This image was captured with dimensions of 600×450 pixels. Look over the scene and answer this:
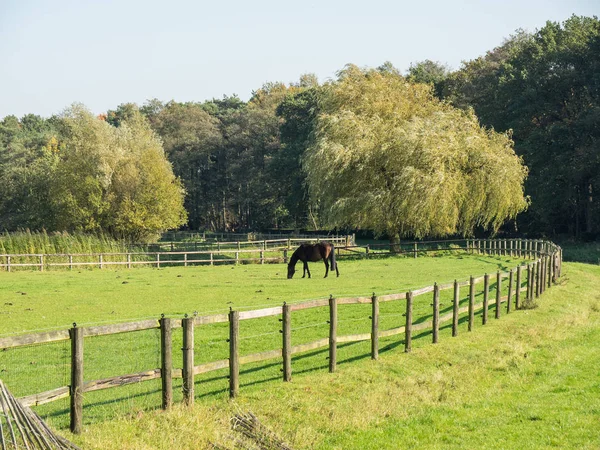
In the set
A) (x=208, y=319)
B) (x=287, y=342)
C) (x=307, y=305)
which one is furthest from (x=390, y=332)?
(x=208, y=319)

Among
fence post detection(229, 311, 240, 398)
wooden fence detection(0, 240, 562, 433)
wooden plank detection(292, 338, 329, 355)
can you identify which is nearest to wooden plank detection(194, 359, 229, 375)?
wooden fence detection(0, 240, 562, 433)

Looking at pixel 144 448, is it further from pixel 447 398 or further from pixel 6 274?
pixel 6 274

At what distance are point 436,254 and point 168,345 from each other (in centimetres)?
3604

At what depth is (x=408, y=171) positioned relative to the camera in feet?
133

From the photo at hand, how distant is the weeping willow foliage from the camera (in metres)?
41.1

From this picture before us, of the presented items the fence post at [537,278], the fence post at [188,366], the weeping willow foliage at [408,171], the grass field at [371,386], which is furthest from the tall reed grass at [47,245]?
the fence post at [188,366]

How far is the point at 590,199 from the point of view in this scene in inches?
2267

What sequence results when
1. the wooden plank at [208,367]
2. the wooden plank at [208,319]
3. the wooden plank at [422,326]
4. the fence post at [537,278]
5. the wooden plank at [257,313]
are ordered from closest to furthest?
the wooden plank at [208,319], the wooden plank at [208,367], the wooden plank at [257,313], the wooden plank at [422,326], the fence post at [537,278]

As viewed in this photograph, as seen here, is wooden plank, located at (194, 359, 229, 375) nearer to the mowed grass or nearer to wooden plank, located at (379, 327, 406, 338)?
the mowed grass

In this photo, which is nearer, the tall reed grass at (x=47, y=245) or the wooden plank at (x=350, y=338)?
the wooden plank at (x=350, y=338)

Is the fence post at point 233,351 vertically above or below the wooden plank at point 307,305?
below

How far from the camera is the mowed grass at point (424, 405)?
351 inches

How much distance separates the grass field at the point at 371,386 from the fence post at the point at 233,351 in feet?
0.63

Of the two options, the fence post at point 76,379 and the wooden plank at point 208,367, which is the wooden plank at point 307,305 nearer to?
the wooden plank at point 208,367
